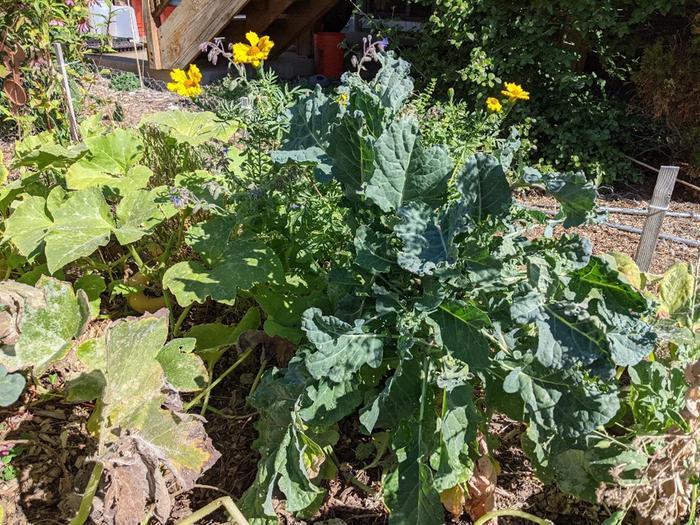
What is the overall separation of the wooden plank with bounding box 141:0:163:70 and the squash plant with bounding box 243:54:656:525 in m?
5.05

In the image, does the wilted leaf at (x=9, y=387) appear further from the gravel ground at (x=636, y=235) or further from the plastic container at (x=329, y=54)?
the plastic container at (x=329, y=54)

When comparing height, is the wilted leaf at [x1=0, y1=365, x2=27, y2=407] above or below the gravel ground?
above

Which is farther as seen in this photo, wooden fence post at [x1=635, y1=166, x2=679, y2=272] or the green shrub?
the green shrub

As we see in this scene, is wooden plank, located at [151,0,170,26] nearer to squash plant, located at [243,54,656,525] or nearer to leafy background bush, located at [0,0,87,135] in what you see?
leafy background bush, located at [0,0,87,135]

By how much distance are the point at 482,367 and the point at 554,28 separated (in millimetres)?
3838

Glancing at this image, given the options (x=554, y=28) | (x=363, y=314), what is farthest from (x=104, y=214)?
(x=554, y=28)

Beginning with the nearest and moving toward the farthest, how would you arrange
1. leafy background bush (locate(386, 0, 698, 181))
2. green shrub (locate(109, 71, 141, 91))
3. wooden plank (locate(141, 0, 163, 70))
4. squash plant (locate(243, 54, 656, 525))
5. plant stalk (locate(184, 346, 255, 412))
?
squash plant (locate(243, 54, 656, 525)), plant stalk (locate(184, 346, 255, 412)), leafy background bush (locate(386, 0, 698, 181)), wooden plank (locate(141, 0, 163, 70)), green shrub (locate(109, 71, 141, 91))

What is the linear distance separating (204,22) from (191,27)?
0.64ft

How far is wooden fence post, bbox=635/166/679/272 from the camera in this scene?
2.44 meters

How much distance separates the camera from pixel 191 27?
18.4ft

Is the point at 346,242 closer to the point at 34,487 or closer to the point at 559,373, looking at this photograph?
the point at 559,373

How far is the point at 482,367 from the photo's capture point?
1263 millimetres

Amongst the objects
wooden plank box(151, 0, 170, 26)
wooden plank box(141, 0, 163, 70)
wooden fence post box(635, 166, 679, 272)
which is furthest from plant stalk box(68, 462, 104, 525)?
wooden plank box(141, 0, 163, 70)

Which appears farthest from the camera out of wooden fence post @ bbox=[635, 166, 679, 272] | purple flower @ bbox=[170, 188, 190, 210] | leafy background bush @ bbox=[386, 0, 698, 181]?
leafy background bush @ bbox=[386, 0, 698, 181]
